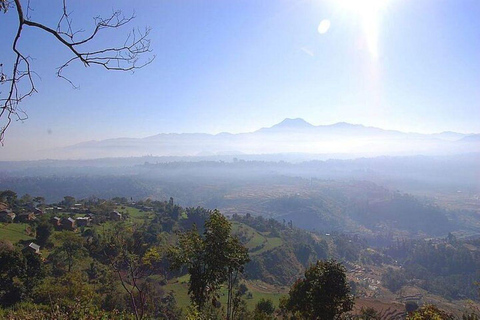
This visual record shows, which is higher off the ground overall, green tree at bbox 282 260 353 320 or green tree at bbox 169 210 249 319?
green tree at bbox 169 210 249 319

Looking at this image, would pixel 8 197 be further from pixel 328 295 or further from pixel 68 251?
pixel 328 295

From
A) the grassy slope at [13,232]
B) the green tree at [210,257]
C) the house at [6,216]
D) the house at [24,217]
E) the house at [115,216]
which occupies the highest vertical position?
the green tree at [210,257]

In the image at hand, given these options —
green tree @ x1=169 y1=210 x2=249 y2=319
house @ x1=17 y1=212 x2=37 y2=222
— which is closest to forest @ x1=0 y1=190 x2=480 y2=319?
green tree @ x1=169 y1=210 x2=249 y2=319

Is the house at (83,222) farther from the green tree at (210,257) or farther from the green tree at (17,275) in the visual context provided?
the green tree at (210,257)

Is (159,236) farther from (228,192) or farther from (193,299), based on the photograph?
(228,192)

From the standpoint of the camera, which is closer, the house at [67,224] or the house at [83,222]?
the house at [67,224]

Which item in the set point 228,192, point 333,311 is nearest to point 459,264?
point 333,311

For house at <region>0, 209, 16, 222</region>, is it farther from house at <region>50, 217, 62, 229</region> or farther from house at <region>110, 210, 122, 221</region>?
house at <region>110, 210, 122, 221</region>

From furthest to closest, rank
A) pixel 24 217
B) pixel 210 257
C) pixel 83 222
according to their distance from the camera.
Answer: pixel 83 222, pixel 24 217, pixel 210 257

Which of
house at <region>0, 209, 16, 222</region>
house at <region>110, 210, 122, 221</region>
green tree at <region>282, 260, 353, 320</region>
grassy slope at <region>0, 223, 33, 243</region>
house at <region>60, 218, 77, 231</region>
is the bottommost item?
house at <region>110, 210, 122, 221</region>

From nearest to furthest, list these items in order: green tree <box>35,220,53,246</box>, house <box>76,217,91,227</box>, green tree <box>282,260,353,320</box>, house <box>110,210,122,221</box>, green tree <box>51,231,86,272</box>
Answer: green tree <box>282,260,353,320</box>, green tree <box>51,231,86,272</box>, green tree <box>35,220,53,246</box>, house <box>76,217,91,227</box>, house <box>110,210,122,221</box>

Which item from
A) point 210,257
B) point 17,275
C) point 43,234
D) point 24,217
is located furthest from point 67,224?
point 210,257

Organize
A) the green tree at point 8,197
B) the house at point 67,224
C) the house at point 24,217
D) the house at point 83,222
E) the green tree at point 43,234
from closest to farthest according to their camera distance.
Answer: the green tree at point 43,234
the house at point 24,217
the house at point 67,224
the house at point 83,222
the green tree at point 8,197

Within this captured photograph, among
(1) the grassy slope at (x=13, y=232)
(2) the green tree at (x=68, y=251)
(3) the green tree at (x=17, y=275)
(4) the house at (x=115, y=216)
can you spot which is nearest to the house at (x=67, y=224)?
(1) the grassy slope at (x=13, y=232)
